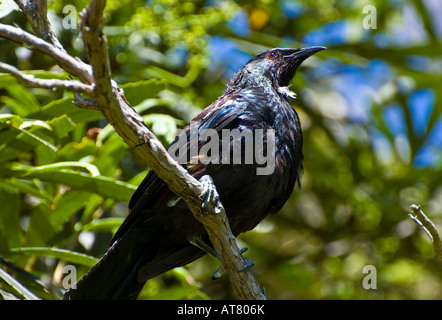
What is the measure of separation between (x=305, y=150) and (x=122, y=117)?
3.07 metres

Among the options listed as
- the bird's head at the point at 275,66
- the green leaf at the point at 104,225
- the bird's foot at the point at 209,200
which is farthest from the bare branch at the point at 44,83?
Result: the bird's head at the point at 275,66

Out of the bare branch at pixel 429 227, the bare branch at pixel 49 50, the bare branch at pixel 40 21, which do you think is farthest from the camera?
the bare branch at pixel 40 21

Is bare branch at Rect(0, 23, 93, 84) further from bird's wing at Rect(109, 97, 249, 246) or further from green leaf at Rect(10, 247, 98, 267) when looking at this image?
green leaf at Rect(10, 247, 98, 267)

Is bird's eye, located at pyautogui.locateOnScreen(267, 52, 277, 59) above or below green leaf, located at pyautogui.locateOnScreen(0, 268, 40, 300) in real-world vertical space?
above

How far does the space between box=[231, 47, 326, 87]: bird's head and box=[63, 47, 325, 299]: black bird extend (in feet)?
Result: 1.16

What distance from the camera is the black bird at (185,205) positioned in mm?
2779

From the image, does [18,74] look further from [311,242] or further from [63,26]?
[311,242]

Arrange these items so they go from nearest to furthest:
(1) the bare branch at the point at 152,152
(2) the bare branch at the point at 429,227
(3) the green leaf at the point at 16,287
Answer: (1) the bare branch at the point at 152,152
(2) the bare branch at the point at 429,227
(3) the green leaf at the point at 16,287

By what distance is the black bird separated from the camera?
278 cm

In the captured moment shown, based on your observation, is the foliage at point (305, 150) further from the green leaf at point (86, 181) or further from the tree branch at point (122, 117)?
the tree branch at point (122, 117)

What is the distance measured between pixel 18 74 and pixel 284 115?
5.41ft

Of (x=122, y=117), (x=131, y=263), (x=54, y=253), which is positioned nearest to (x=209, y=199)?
(x=122, y=117)

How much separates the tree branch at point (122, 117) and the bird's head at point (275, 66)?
4.16ft

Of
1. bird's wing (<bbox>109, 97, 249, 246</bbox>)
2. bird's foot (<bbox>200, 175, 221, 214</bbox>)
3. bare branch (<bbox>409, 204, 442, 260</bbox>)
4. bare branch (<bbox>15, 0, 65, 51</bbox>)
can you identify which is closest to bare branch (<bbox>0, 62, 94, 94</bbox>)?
bare branch (<bbox>15, 0, 65, 51</bbox>)
